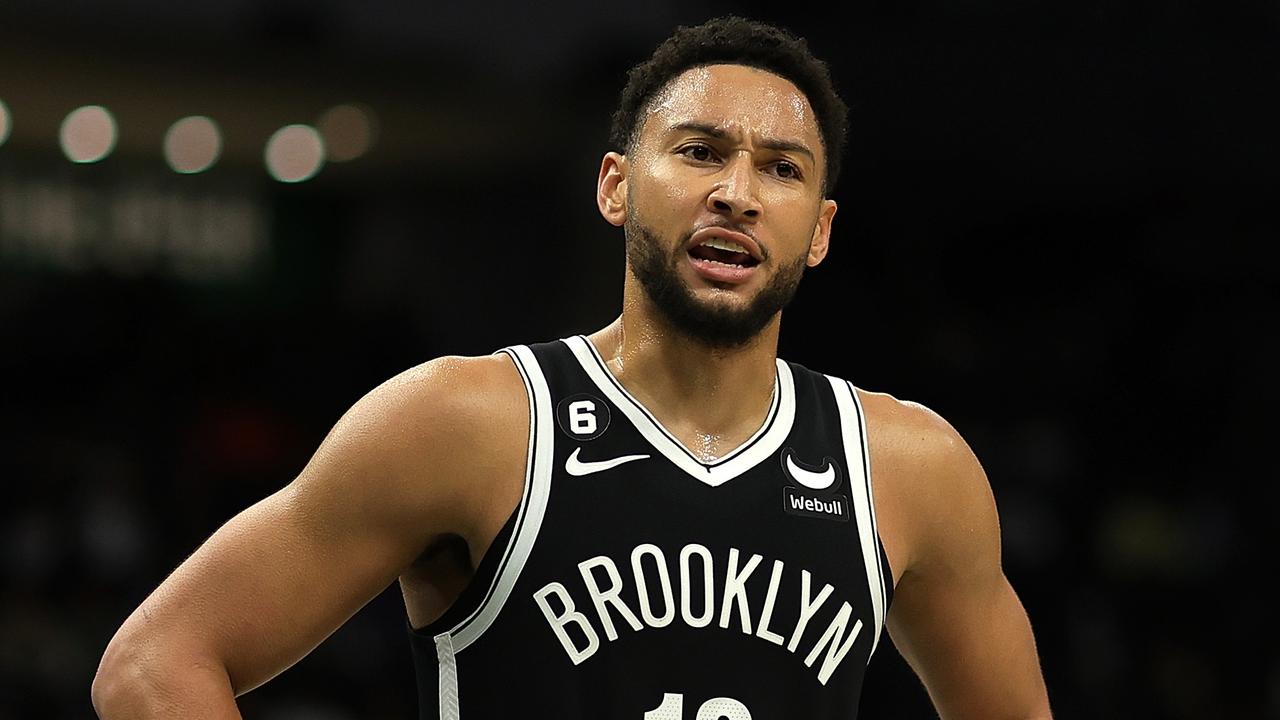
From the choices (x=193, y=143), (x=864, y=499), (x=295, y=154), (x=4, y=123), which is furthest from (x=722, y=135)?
(x=4, y=123)

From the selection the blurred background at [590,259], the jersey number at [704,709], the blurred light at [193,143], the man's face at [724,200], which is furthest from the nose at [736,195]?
the blurred light at [193,143]

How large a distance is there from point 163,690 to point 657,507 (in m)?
0.69

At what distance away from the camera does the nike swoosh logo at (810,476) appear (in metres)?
2.25

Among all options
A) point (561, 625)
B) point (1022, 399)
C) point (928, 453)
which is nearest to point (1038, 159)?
point (1022, 399)

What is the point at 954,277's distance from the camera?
21.7 ft

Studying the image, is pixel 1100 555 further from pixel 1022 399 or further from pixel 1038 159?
pixel 1038 159

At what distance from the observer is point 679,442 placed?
87.7 inches

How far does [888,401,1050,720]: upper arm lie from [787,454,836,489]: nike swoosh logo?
115mm

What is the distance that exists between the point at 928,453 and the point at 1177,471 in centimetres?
438

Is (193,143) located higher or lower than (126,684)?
higher

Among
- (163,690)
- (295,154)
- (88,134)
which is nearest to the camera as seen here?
(163,690)

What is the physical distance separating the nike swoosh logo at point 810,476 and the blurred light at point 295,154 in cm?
461

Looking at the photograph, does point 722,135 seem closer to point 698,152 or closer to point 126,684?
point 698,152

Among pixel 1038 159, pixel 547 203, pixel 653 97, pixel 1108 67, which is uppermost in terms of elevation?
pixel 1108 67
